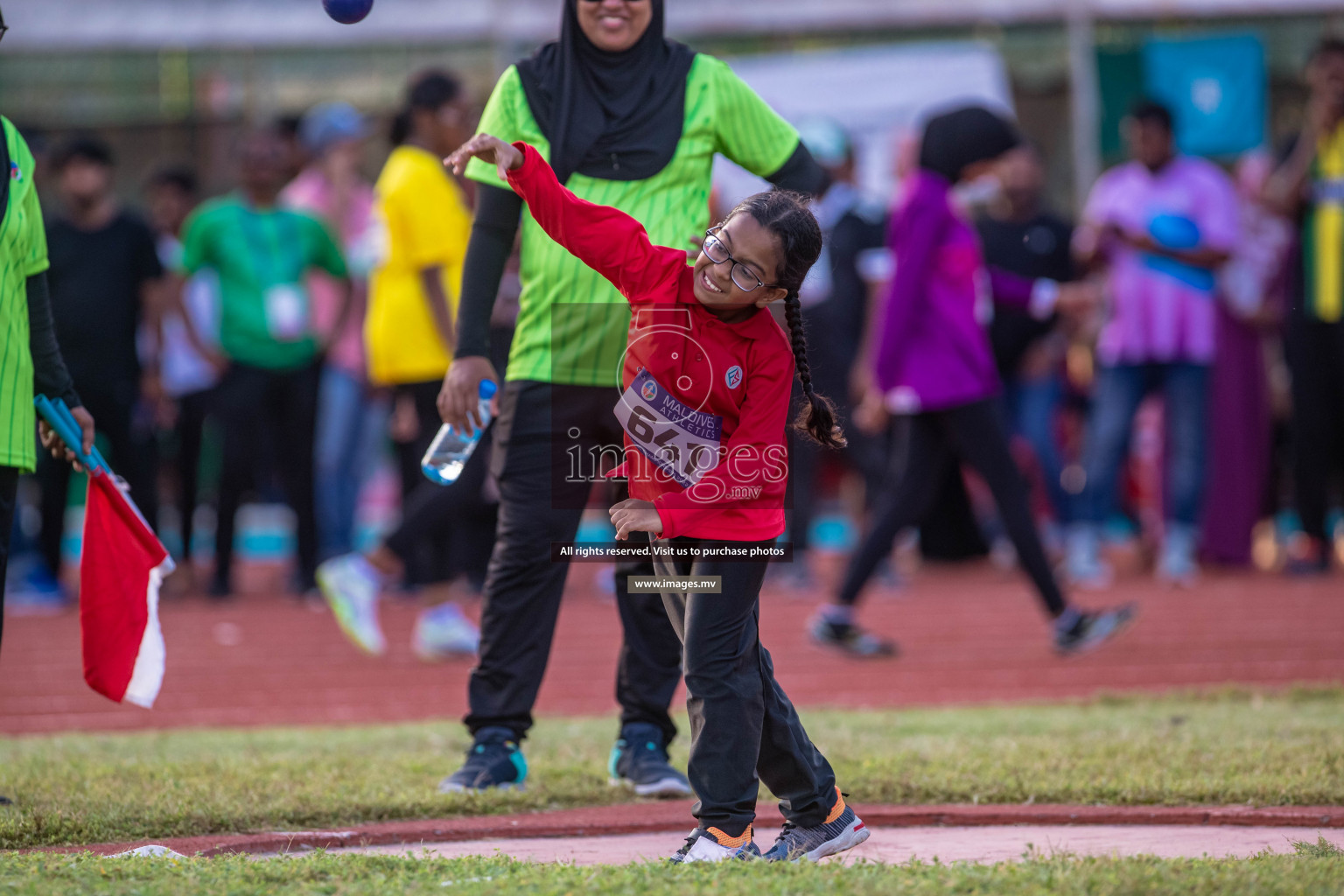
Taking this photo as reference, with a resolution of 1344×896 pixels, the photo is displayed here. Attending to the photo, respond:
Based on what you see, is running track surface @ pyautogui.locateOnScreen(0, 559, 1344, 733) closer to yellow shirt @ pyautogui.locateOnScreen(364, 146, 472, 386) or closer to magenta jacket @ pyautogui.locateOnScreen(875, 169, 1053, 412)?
magenta jacket @ pyautogui.locateOnScreen(875, 169, 1053, 412)

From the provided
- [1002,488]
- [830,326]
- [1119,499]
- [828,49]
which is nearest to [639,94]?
[1002,488]

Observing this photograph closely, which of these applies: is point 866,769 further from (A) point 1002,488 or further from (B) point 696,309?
(A) point 1002,488

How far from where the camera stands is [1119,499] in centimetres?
1152

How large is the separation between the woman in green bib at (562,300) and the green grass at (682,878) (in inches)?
46.1

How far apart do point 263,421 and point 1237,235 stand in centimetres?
610

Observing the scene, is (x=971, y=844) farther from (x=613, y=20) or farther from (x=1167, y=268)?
(x=1167, y=268)

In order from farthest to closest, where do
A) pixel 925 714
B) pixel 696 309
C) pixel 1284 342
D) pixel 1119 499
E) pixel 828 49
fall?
pixel 828 49
pixel 1119 499
pixel 1284 342
pixel 925 714
pixel 696 309

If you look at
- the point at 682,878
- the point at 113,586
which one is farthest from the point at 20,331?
the point at 682,878

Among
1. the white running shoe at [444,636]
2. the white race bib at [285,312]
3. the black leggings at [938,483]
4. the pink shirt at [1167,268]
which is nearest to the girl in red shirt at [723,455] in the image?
the black leggings at [938,483]

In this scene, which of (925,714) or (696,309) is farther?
(925,714)

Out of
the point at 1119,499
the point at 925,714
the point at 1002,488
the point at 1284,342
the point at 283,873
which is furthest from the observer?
the point at 1119,499

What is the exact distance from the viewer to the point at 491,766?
4531 millimetres

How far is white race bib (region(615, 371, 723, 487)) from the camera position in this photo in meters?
3.66

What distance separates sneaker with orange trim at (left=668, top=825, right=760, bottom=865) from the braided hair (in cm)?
92
